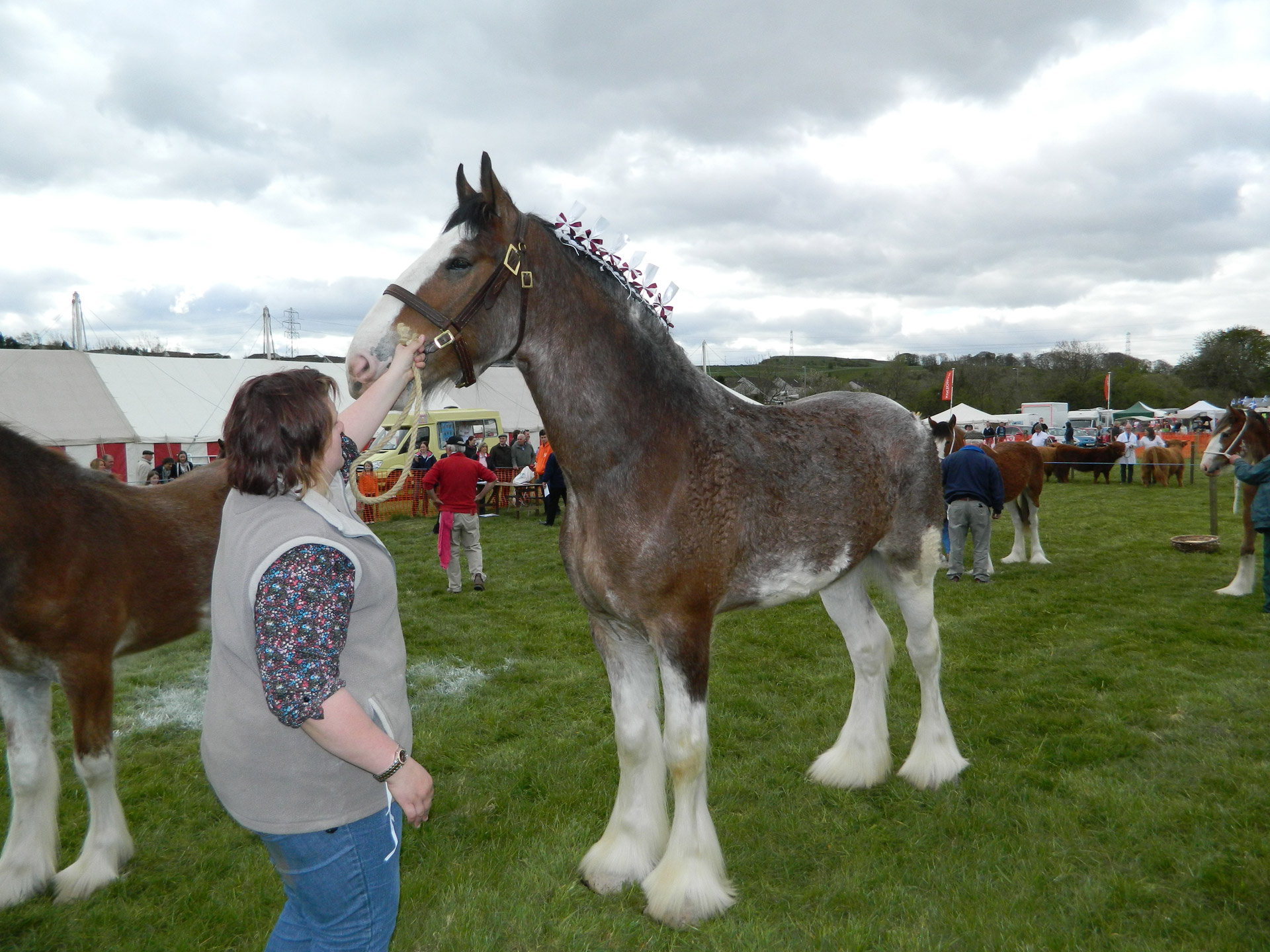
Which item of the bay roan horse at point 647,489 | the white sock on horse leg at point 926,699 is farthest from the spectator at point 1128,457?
the bay roan horse at point 647,489

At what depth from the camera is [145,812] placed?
403 centimetres

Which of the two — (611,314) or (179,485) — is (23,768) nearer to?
(179,485)

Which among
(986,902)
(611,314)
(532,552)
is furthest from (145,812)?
(532,552)

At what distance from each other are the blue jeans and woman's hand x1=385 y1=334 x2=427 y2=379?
137cm

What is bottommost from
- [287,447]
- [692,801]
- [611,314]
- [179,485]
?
[692,801]

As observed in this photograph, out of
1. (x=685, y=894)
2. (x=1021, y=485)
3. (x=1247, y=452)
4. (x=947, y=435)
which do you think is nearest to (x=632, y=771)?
(x=685, y=894)

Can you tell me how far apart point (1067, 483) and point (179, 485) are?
23.5 metres

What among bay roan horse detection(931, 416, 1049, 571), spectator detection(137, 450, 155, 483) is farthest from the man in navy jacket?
spectator detection(137, 450, 155, 483)

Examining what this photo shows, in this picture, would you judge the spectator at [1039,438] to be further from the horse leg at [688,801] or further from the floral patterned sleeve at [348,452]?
the floral patterned sleeve at [348,452]

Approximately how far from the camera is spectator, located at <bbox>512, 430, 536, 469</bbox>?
1955cm

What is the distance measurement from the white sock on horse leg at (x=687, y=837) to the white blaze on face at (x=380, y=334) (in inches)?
62.3

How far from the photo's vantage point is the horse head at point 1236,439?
8.35m

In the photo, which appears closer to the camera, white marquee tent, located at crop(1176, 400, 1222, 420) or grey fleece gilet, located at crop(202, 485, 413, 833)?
grey fleece gilet, located at crop(202, 485, 413, 833)

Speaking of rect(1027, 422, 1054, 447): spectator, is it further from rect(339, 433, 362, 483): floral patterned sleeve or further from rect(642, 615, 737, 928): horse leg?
rect(339, 433, 362, 483): floral patterned sleeve
